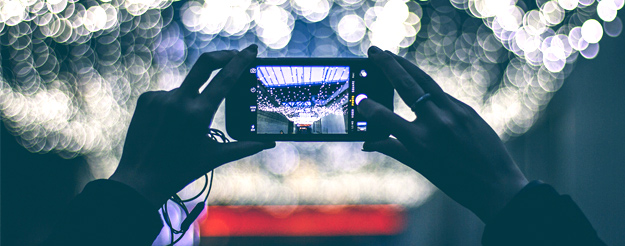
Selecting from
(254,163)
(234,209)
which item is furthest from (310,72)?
(254,163)

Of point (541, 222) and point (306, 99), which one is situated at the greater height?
point (306, 99)

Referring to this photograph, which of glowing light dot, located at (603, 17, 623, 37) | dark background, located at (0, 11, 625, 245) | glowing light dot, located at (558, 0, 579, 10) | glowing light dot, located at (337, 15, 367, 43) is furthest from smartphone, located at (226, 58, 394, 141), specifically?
glowing light dot, located at (337, 15, 367, 43)

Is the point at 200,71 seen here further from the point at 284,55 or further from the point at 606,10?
the point at 284,55

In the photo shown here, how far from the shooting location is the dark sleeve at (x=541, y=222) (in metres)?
0.57

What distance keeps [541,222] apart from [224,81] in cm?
63

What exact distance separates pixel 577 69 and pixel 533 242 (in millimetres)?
3372

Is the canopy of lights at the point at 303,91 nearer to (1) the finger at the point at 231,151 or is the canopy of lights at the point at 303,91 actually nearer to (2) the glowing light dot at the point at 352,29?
(1) the finger at the point at 231,151

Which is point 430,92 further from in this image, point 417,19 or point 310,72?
point 417,19

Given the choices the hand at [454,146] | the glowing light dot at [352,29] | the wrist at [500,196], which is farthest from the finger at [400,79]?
the glowing light dot at [352,29]

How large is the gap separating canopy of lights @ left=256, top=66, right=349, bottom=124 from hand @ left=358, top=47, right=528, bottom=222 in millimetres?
364

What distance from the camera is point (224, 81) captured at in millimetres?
789

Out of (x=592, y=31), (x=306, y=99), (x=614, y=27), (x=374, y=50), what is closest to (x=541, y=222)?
(x=374, y=50)

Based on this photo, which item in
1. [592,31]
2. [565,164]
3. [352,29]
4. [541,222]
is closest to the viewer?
[541,222]

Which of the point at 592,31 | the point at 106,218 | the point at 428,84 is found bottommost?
the point at 106,218
